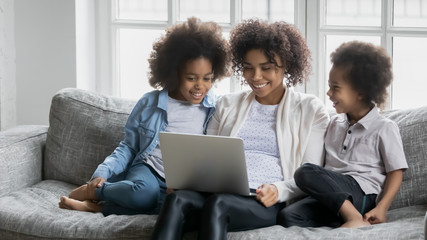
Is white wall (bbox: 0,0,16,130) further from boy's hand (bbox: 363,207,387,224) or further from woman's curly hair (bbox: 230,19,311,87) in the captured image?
boy's hand (bbox: 363,207,387,224)

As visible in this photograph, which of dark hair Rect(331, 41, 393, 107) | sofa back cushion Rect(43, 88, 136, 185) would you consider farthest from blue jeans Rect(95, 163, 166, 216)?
dark hair Rect(331, 41, 393, 107)

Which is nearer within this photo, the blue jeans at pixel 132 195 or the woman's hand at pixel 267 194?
the woman's hand at pixel 267 194

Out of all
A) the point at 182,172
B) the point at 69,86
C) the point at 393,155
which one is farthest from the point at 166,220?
the point at 69,86

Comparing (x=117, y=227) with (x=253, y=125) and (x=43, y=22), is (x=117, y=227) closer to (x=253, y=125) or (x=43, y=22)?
(x=253, y=125)

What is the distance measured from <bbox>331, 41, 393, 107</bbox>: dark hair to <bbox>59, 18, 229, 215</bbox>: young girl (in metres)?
0.47

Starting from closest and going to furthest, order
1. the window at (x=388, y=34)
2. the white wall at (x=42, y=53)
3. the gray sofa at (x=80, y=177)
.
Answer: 1. the gray sofa at (x=80, y=177)
2. the window at (x=388, y=34)
3. the white wall at (x=42, y=53)

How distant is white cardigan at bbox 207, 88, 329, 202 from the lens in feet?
7.77

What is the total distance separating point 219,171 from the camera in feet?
7.18

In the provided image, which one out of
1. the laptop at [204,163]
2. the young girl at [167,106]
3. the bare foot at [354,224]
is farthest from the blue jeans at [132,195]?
Result: the bare foot at [354,224]

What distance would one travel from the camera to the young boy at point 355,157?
7.25ft

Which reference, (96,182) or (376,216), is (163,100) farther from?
(376,216)

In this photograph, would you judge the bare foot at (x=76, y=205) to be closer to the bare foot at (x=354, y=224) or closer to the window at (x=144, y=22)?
the bare foot at (x=354, y=224)

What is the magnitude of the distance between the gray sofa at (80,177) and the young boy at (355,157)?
0.08m

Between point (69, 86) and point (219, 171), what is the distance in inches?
51.1
